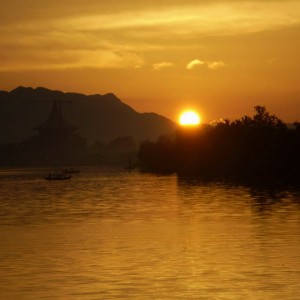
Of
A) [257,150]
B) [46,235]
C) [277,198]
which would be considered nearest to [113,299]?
[46,235]

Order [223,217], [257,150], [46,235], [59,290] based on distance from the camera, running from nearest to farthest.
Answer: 1. [59,290]
2. [46,235]
3. [223,217]
4. [257,150]

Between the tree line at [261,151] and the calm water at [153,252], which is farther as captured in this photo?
the tree line at [261,151]

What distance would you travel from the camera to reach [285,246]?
48.7 metres

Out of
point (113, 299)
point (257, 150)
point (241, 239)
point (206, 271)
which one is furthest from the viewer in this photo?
point (257, 150)

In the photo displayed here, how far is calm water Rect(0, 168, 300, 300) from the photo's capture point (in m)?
35.7

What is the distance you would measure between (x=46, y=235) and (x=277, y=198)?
43.1m

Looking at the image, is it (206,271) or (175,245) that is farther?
(175,245)

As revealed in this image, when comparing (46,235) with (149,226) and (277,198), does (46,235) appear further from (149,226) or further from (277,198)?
(277,198)

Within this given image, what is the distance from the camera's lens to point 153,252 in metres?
47.8

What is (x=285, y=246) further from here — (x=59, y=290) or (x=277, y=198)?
(x=277, y=198)

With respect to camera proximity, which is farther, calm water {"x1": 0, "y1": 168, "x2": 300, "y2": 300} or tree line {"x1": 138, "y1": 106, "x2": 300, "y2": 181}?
tree line {"x1": 138, "y1": 106, "x2": 300, "y2": 181}

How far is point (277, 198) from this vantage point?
95938 mm

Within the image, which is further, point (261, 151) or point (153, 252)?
point (261, 151)

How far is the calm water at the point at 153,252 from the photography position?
35.7 m
